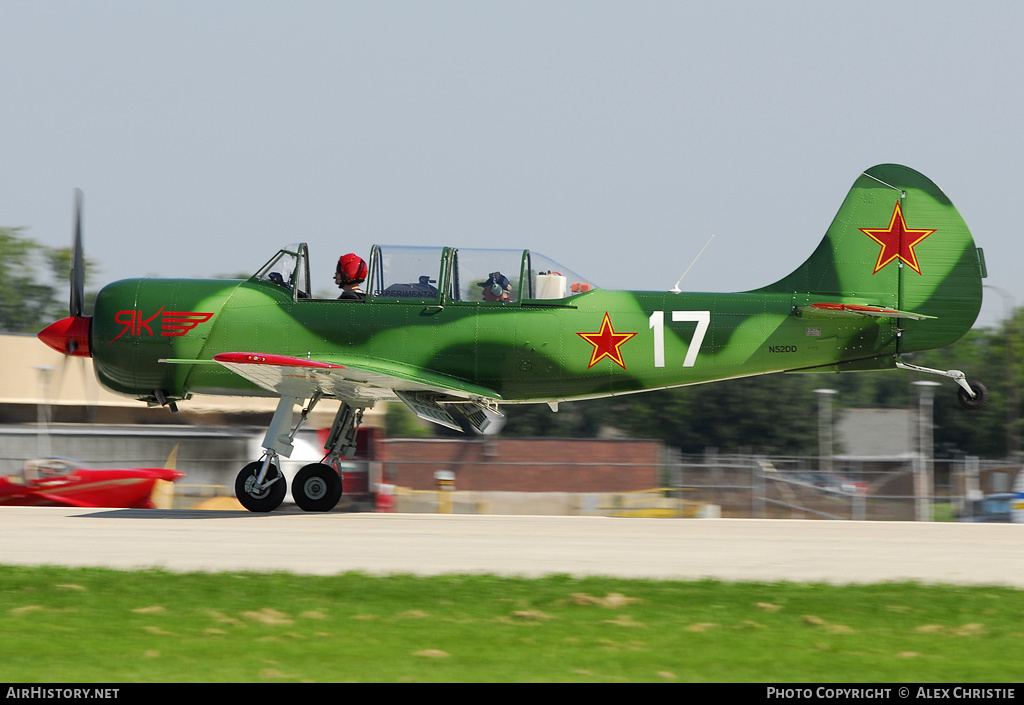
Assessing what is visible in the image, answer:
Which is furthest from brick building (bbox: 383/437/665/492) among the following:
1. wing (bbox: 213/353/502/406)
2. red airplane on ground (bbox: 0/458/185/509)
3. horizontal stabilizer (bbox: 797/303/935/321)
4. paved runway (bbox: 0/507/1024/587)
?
paved runway (bbox: 0/507/1024/587)

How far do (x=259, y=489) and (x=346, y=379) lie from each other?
1.97 meters

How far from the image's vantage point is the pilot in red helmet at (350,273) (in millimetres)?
13500

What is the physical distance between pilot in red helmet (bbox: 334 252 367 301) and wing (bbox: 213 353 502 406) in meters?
0.97

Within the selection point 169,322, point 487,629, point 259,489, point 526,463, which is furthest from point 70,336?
point 526,463

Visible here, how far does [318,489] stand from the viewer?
44.8ft

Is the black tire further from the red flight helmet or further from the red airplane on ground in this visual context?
the red airplane on ground

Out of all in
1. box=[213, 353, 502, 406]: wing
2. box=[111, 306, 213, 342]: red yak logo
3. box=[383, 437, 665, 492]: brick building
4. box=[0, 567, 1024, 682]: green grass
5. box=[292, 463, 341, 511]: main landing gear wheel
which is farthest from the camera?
box=[383, 437, 665, 492]: brick building

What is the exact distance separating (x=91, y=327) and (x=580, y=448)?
17891 mm

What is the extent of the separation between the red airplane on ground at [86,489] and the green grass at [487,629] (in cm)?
891

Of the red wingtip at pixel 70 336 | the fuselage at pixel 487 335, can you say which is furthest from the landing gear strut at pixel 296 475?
the red wingtip at pixel 70 336

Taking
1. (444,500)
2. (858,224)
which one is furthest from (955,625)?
(444,500)

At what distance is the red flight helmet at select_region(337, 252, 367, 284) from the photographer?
1351 centimetres

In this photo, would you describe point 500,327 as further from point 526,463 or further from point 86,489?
point 526,463

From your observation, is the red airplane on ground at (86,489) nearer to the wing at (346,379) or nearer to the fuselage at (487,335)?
the fuselage at (487,335)
